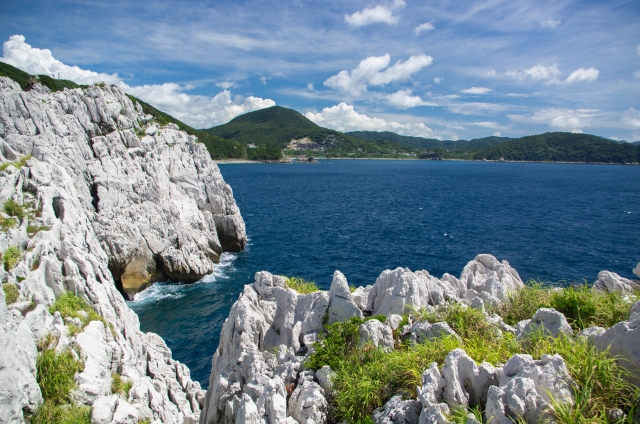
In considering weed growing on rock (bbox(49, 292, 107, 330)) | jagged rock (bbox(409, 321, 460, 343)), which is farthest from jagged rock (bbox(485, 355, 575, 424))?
weed growing on rock (bbox(49, 292, 107, 330))

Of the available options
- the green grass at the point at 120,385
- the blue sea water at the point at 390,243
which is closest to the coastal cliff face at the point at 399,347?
the green grass at the point at 120,385

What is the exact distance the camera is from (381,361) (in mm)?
11773

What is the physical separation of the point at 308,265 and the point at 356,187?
297 ft

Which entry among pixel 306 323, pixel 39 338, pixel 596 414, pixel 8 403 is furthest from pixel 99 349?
pixel 596 414

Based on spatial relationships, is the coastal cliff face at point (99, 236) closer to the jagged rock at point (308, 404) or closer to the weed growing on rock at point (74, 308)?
the weed growing on rock at point (74, 308)

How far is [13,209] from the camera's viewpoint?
2145cm

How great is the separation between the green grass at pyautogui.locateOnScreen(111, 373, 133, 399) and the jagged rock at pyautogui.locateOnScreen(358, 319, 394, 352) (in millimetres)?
11281

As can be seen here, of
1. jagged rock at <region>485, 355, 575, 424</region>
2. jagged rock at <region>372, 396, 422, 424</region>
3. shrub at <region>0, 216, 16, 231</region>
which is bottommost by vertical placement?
jagged rock at <region>372, 396, 422, 424</region>

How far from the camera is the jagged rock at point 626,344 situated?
8.54m

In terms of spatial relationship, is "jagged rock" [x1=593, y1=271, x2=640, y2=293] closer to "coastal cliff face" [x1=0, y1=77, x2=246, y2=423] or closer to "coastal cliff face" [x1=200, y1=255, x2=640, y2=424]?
"coastal cliff face" [x1=200, y1=255, x2=640, y2=424]

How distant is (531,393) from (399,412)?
10.8 ft

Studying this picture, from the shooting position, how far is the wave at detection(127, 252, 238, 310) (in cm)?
3850

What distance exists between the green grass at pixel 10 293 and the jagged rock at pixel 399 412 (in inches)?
635

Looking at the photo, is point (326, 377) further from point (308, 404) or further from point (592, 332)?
point (592, 332)
